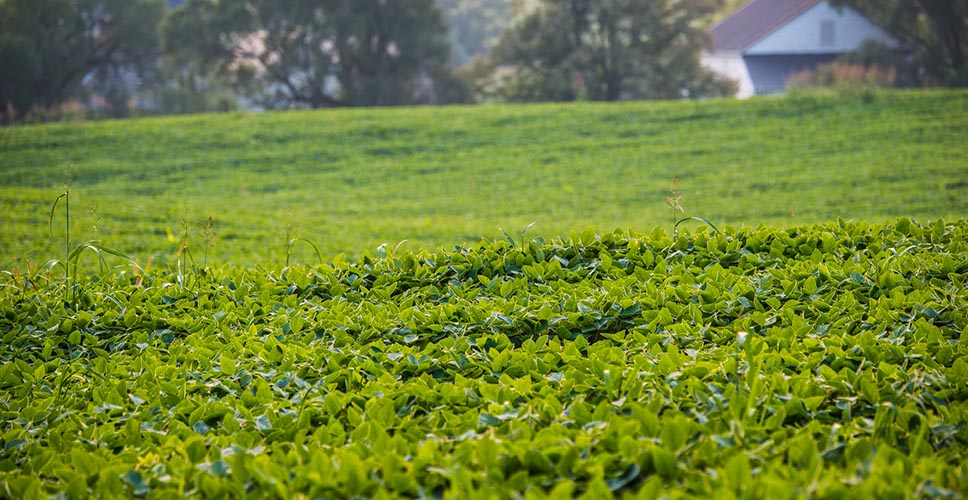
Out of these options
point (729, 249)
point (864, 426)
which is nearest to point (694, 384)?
point (864, 426)

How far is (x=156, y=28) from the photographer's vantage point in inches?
1109

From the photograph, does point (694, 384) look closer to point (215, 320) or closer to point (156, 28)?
point (215, 320)

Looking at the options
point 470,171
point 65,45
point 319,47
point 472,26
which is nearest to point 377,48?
point 319,47

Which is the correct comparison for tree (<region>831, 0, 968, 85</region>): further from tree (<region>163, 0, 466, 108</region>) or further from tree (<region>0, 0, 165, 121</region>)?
tree (<region>0, 0, 165, 121</region>)

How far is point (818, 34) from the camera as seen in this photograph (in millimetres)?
28938

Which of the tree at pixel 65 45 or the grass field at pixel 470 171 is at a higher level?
the tree at pixel 65 45

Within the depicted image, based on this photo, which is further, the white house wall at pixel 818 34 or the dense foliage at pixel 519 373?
the white house wall at pixel 818 34

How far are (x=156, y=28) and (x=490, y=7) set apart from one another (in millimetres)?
17083

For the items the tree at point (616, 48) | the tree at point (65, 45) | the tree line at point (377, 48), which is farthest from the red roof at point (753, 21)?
the tree at point (65, 45)

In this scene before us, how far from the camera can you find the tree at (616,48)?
25.0 metres

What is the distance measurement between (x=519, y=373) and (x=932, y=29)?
27.3 meters

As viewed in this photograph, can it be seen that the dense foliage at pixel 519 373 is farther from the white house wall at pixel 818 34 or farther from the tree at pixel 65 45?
the white house wall at pixel 818 34

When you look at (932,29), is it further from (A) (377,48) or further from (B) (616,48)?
(A) (377,48)

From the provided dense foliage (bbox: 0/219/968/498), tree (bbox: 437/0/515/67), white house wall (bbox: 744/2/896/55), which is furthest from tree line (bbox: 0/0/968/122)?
dense foliage (bbox: 0/219/968/498)
